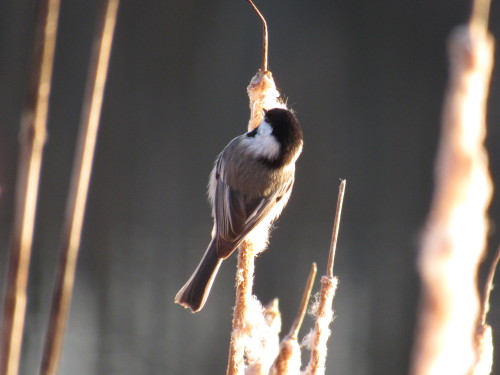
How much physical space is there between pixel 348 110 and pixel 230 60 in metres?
0.44

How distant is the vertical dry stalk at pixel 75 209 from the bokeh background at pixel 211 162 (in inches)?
72.8

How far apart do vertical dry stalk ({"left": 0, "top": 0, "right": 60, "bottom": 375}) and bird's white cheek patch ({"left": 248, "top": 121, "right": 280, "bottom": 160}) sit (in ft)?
3.39

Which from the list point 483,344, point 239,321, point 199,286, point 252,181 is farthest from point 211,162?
point 483,344

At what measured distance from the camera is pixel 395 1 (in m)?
2.47

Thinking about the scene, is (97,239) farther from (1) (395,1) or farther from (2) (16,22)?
(1) (395,1)

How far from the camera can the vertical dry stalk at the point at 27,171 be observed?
16.6 inches

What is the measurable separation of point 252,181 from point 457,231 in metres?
1.05

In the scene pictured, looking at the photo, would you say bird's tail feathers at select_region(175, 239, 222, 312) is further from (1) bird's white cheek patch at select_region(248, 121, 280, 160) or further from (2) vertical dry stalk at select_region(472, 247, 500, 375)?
(2) vertical dry stalk at select_region(472, 247, 500, 375)

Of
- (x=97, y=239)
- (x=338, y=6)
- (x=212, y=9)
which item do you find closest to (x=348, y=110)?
(x=338, y=6)

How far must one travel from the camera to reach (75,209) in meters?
0.44

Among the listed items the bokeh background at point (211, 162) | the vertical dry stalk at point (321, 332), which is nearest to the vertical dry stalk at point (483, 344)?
the vertical dry stalk at point (321, 332)

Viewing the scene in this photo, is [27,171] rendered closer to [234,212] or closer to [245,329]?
[245,329]

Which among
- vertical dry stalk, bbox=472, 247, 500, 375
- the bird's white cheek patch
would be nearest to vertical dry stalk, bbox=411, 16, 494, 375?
vertical dry stalk, bbox=472, 247, 500, 375

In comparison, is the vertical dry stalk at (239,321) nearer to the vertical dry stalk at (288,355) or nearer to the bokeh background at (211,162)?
the vertical dry stalk at (288,355)
